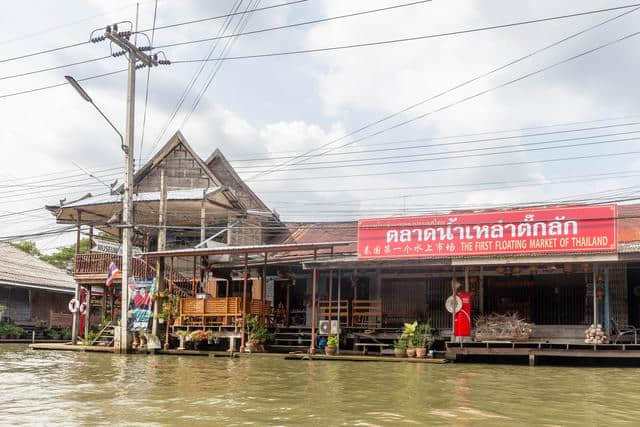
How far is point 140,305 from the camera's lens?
23438mm

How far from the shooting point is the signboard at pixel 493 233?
17156mm

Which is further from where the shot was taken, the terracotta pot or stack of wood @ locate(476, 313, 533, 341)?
the terracotta pot

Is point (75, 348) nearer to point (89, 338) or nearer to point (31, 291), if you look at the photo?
point (89, 338)

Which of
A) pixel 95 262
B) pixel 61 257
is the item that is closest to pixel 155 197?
pixel 95 262

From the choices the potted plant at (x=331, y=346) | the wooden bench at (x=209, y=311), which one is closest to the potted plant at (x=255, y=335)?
the wooden bench at (x=209, y=311)

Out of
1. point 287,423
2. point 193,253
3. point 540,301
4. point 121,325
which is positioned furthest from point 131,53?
point 287,423

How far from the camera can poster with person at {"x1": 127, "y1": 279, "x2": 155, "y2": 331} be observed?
76.5 feet

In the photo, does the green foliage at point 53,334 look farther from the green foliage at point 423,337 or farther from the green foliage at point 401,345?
the green foliage at point 423,337

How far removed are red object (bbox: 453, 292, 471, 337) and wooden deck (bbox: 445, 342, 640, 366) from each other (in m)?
0.38

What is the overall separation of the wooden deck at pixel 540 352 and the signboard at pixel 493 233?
2.50m

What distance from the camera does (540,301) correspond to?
20.3m

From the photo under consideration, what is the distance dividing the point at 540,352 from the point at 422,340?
3166mm

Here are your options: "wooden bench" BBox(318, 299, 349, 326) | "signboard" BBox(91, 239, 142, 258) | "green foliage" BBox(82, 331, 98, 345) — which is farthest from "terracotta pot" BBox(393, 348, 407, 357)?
"green foliage" BBox(82, 331, 98, 345)

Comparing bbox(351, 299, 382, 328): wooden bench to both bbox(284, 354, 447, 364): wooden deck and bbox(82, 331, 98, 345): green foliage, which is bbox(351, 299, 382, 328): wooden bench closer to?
bbox(284, 354, 447, 364): wooden deck
